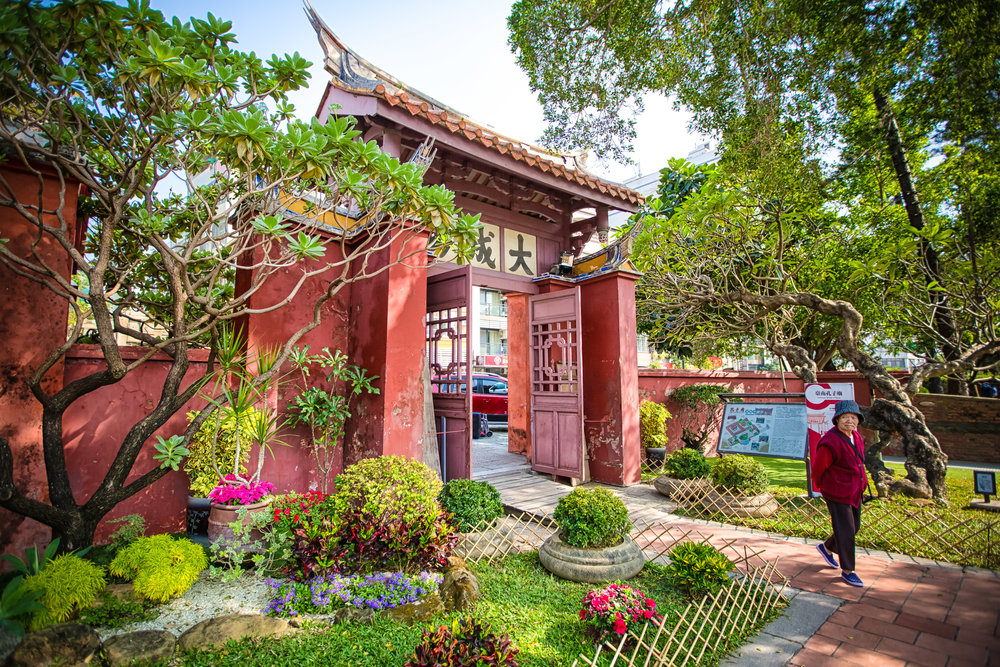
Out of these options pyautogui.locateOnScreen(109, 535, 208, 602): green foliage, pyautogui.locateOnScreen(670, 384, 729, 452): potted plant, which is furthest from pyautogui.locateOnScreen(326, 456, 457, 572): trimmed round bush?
pyautogui.locateOnScreen(670, 384, 729, 452): potted plant

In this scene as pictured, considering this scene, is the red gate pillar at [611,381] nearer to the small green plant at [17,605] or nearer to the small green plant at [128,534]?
the small green plant at [128,534]

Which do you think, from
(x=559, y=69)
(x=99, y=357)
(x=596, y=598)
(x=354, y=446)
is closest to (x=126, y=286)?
(x=99, y=357)

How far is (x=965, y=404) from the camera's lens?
1003cm

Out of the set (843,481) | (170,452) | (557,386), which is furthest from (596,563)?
(557,386)

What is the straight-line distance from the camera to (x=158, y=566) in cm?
320

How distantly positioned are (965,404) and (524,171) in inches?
437

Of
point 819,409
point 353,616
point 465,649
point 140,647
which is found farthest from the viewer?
point 819,409

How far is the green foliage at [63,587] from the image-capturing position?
2.76 metres

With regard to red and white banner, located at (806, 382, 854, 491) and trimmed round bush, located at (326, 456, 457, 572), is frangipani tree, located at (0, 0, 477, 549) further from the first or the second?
red and white banner, located at (806, 382, 854, 491)

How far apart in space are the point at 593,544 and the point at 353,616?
6.43 ft

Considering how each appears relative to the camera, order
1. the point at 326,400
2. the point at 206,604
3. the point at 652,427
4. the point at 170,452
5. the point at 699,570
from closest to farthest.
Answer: the point at 206,604 < the point at 699,570 < the point at 170,452 < the point at 326,400 < the point at 652,427

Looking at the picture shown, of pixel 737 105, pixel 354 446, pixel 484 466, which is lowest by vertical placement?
pixel 484 466

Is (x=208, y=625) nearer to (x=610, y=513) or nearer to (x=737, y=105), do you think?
(x=610, y=513)

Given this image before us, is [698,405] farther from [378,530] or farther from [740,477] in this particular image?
[378,530]
